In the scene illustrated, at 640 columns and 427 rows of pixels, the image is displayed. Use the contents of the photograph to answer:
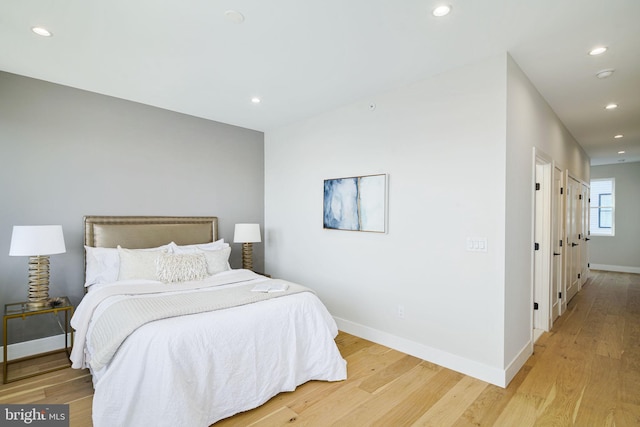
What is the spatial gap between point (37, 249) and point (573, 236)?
6877mm

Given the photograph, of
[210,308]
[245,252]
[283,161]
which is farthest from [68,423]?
[283,161]

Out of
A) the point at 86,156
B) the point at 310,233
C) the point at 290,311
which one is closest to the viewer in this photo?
the point at 290,311

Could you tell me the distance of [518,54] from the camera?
259cm

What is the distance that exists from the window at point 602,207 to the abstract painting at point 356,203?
762 centimetres

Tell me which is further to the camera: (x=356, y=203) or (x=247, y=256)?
(x=247, y=256)

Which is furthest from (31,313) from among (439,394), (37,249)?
(439,394)

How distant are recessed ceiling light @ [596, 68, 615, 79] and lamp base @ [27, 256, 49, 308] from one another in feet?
17.8

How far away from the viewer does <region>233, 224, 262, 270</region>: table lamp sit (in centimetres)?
424

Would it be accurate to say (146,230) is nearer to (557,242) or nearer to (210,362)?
(210,362)

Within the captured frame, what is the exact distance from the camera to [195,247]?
3836 mm

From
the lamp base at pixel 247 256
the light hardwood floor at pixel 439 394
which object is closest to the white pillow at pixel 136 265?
the light hardwood floor at pixel 439 394

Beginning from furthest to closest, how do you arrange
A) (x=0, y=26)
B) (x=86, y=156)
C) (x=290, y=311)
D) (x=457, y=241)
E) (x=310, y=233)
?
(x=310, y=233)
(x=86, y=156)
(x=457, y=241)
(x=290, y=311)
(x=0, y=26)

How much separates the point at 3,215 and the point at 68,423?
6.98ft

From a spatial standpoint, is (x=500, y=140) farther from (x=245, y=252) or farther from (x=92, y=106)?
(x=92, y=106)
